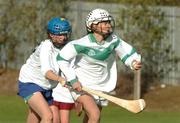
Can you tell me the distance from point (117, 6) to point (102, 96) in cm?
1218

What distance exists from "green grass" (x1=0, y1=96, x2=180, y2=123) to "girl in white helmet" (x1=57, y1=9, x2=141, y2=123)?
19.7 ft

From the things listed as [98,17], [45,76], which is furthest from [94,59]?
[45,76]

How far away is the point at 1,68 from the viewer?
26.3 meters

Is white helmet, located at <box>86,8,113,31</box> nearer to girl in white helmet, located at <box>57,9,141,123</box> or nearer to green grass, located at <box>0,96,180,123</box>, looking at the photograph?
girl in white helmet, located at <box>57,9,141,123</box>

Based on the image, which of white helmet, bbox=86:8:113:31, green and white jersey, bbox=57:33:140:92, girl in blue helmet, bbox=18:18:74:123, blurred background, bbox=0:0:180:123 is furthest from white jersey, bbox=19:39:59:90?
blurred background, bbox=0:0:180:123

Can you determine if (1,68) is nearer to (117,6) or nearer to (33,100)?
(117,6)

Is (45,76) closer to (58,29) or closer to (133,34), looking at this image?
(58,29)

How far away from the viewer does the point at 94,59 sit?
39.7 ft

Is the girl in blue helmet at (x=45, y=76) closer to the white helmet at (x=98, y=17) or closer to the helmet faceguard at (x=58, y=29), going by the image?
the helmet faceguard at (x=58, y=29)

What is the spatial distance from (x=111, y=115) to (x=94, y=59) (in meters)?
7.93

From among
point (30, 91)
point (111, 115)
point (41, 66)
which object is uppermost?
point (41, 66)

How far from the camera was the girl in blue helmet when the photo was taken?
489 inches

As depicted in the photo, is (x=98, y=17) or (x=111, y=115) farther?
(x=111, y=115)

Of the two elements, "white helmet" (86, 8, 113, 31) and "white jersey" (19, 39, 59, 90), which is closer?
"white helmet" (86, 8, 113, 31)
